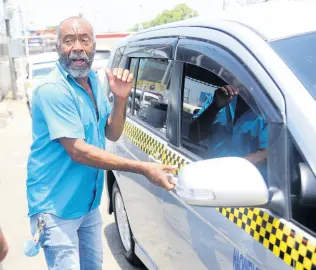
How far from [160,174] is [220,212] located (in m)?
0.33

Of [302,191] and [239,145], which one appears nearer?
[302,191]

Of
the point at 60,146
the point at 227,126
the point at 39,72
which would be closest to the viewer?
the point at 60,146

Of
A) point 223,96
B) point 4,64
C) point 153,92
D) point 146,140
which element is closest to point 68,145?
point 146,140

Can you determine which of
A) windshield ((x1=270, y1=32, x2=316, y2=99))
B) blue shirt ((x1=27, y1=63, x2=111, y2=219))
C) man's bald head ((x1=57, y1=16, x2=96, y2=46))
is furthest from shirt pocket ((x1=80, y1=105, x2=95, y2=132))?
windshield ((x1=270, y1=32, x2=316, y2=99))

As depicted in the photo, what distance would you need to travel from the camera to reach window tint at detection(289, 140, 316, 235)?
4.77ft

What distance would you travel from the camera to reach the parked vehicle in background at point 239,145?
1.45 m

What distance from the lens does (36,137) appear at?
2.27 m

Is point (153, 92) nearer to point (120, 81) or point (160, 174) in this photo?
point (120, 81)

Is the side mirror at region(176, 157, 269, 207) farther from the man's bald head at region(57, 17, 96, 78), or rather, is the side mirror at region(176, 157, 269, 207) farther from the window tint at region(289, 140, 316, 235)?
the man's bald head at region(57, 17, 96, 78)

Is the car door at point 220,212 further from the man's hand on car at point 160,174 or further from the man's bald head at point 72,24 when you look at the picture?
the man's bald head at point 72,24

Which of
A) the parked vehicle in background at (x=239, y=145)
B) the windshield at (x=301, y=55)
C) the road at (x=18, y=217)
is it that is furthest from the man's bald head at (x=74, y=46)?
the road at (x=18, y=217)

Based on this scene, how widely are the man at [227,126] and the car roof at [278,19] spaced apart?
0.49 metres

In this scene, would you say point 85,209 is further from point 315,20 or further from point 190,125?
point 315,20

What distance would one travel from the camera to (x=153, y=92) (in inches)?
121
